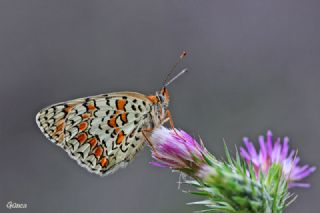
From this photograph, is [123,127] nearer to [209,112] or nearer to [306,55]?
[209,112]

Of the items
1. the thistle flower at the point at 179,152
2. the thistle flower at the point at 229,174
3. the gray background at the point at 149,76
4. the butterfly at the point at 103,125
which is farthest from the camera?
the gray background at the point at 149,76

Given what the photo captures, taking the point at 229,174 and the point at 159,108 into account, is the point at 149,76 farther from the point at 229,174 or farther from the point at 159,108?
the point at 229,174

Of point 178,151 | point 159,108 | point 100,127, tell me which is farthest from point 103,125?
point 178,151

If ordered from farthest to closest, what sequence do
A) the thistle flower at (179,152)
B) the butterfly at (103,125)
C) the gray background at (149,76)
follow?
1. the gray background at (149,76)
2. the butterfly at (103,125)
3. the thistle flower at (179,152)

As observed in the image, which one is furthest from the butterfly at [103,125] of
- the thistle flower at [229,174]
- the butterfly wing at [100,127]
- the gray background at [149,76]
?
the gray background at [149,76]

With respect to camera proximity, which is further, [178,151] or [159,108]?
[159,108]

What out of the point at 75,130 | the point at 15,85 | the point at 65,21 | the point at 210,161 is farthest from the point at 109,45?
the point at 210,161

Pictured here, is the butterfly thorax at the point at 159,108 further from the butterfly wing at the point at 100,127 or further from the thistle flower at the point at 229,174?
the thistle flower at the point at 229,174

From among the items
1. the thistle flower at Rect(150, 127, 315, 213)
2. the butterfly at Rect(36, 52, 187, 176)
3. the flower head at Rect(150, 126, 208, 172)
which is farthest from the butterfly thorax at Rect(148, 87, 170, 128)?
the flower head at Rect(150, 126, 208, 172)
